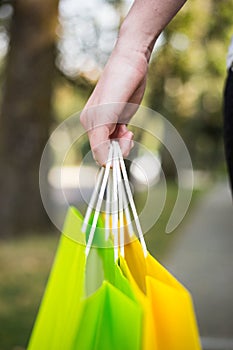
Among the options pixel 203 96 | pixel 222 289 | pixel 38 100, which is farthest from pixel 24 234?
pixel 203 96

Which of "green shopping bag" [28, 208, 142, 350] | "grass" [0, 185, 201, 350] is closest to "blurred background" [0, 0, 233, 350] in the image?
"grass" [0, 185, 201, 350]

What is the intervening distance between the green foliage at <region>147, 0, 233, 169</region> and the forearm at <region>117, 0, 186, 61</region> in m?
9.91

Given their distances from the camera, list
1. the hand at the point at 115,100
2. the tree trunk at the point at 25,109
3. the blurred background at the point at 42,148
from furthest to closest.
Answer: the tree trunk at the point at 25,109 < the blurred background at the point at 42,148 < the hand at the point at 115,100

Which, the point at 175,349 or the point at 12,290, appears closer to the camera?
the point at 175,349

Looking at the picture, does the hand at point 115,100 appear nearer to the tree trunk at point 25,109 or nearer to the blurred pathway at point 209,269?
the blurred pathway at point 209,269

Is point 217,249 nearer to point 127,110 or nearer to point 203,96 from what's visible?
point 127,110

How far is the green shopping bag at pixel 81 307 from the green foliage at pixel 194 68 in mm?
9990

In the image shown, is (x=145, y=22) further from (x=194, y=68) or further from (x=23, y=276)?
(x=194, y=68)

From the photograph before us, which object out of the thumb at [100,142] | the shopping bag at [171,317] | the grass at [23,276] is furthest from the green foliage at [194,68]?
the shopping bag at [171,317]

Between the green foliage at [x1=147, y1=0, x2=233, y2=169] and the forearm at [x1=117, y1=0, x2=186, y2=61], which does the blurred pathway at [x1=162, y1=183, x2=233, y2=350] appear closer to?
the forearm at [x1=117, y1=0, x2=186, y2=61]

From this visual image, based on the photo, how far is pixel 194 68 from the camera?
18141 mm

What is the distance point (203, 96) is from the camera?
2481cm

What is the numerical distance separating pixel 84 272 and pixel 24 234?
8.52m

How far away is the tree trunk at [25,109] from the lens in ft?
32.0
